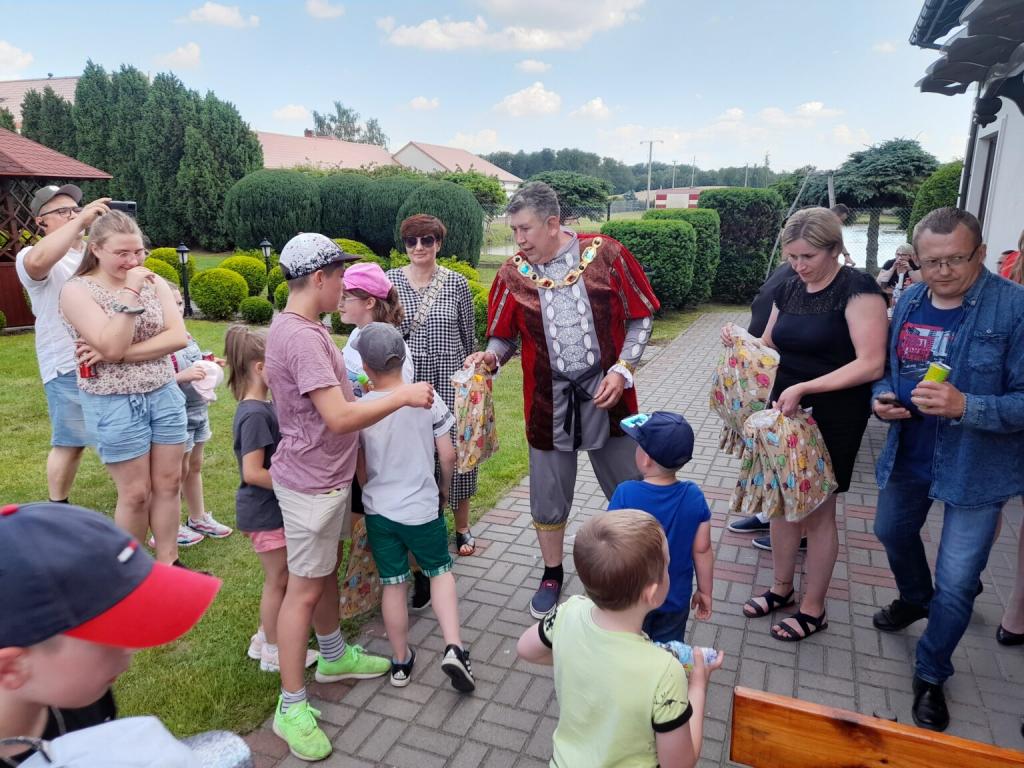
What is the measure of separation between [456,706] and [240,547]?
2190 mm

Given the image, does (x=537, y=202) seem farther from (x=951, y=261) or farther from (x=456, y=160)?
(x=456, y=160)

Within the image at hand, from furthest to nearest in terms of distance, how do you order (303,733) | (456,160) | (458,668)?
(456,160) < (458,668) < (303,733)

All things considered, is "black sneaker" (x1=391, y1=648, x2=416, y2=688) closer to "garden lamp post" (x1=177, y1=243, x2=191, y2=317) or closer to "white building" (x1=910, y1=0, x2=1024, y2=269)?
"white building" (x1=910, y1=0, x2=1024, y2=269)

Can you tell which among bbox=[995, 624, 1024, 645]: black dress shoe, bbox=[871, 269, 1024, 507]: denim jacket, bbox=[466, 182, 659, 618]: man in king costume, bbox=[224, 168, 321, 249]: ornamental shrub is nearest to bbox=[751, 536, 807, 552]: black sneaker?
bbox=[995, 624, 1024, 645]: black dress shoe

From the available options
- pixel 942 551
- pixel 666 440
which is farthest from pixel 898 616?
pixel 666 440

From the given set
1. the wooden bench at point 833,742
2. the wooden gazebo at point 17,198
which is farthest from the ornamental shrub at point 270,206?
the wooden bench at point 833,742

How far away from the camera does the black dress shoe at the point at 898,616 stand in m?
3.33

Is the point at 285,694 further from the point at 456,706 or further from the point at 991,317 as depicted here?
the point at 991,317

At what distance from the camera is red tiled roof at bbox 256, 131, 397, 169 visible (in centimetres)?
5115

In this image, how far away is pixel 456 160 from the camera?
2783 inches

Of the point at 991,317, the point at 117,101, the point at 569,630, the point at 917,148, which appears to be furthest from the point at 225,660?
the point at 117,101

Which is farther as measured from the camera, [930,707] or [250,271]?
[250,271]

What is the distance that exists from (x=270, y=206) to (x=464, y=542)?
1945 cm

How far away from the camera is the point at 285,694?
2725 mm
